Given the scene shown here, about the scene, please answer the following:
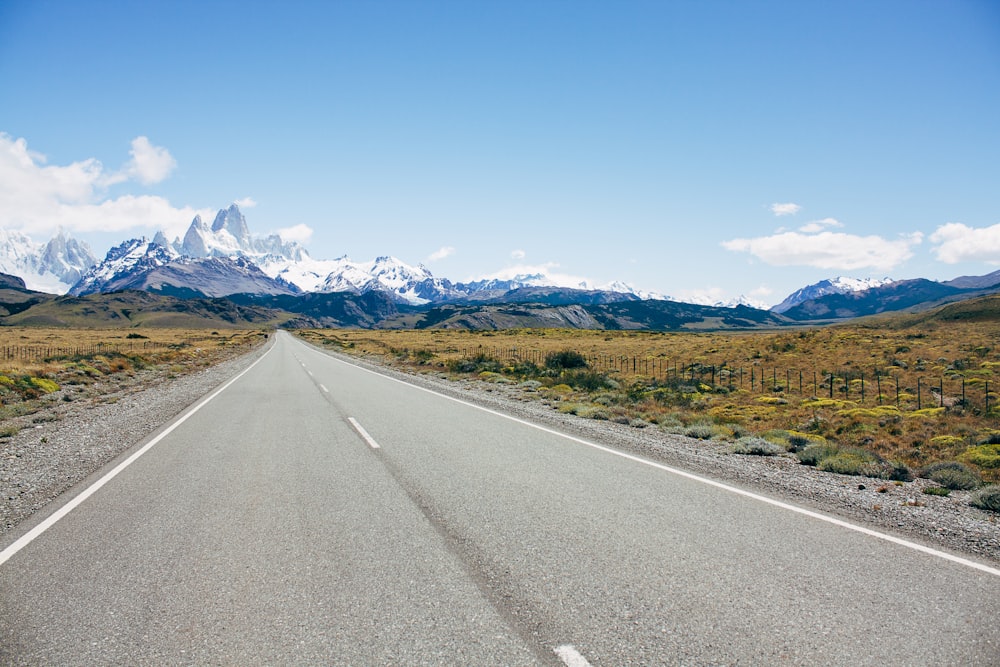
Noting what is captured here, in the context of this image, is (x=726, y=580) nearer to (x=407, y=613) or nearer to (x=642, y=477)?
(x=407, y=613)

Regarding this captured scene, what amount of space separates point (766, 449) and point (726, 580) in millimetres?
7343

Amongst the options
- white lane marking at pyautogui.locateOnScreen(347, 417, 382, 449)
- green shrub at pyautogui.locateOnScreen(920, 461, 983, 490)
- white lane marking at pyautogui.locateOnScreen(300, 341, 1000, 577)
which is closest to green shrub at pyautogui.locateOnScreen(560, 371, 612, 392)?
white lane marking at pyautogui.locateOnScreen(300, 341, 1000, 577)

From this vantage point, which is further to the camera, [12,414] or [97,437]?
[12,414]

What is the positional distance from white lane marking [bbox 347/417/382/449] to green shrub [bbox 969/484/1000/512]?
29.8 ft

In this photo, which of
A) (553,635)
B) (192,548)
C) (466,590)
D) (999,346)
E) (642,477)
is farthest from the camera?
(999,346)

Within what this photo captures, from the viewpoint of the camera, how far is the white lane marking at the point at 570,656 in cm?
332

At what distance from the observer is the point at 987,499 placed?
711 cm

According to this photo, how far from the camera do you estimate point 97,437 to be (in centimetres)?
1124

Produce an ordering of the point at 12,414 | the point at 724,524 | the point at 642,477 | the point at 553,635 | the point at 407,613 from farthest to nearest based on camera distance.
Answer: the point at 12,414, the point at 642,477, the point at 724,524, the point at 407,613, the point at 553,635

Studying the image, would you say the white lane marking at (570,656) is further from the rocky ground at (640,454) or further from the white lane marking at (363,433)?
the white lane marking at (363,433)

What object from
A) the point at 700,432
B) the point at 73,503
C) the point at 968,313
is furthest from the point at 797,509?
the point at 968,313

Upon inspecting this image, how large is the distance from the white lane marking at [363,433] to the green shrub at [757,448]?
7200 mm

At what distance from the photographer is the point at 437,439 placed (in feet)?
35.5

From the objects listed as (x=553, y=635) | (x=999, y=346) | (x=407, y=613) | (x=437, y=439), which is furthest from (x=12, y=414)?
(x=999, y=346)
